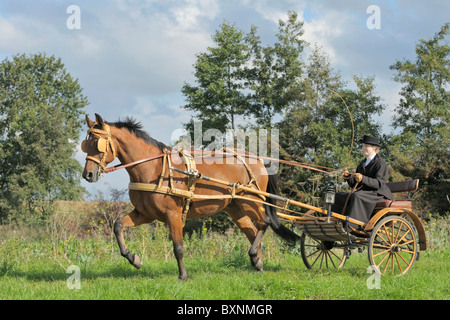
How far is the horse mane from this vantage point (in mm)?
7438

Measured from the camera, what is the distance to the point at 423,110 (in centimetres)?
3253

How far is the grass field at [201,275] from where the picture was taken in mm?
6219

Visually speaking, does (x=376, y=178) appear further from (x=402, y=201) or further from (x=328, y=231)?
(x=328, y=231)


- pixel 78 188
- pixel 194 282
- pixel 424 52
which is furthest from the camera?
pixel 78 188

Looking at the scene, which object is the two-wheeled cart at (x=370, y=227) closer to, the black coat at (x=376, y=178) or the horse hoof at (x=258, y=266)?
the black coat at (x=376, y=178)

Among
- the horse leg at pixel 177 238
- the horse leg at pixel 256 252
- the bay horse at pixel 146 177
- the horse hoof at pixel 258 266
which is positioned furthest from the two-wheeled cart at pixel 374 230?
the horse leg at pixel 177 238

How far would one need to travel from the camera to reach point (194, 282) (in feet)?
22.6

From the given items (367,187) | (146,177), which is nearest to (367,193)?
(367,187)

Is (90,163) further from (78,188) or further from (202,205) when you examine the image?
(78,188)

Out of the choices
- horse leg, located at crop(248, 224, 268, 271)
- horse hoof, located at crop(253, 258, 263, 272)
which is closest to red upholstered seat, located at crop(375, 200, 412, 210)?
horse leg, located at crop(248, 224, 268, 271)

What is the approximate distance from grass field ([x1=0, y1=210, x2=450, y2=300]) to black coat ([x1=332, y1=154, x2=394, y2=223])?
3.28 feet

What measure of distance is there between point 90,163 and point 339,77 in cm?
2966
